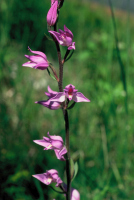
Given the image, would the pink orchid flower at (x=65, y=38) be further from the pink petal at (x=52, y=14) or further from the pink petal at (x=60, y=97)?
the pink petal at (x=60, y=97)

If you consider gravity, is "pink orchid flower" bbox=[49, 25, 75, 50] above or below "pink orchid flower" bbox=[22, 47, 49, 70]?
above

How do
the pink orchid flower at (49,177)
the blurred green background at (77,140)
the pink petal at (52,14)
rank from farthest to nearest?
the blurred green background at (77,140)
the pink orchid flower at (49,177)
the pink petal at (52,14)

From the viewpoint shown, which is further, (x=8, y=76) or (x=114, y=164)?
(x=8, y=76)

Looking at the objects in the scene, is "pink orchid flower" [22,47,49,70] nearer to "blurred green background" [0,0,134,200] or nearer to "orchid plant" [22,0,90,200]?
"orchid plant" [22,0,90,200]

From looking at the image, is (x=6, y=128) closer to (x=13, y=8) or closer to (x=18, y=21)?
(x=18, y=21)

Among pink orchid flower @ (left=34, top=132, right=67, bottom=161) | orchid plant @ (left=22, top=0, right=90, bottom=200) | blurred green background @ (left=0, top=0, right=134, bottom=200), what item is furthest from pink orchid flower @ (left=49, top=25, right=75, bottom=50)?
pink orchid flower @ (left=34, top=132, right=67, bottom=161)

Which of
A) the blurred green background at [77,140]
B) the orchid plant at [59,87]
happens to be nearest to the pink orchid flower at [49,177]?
the orchid plant at [59,87]

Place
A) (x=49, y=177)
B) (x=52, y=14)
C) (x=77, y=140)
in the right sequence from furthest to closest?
(x=77, y=140)
(x=49, y=177)
(x=52, y=14)

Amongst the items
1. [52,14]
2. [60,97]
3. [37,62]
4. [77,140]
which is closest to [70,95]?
[60,97]

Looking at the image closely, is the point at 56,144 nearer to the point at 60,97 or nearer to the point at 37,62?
the point at 60,97

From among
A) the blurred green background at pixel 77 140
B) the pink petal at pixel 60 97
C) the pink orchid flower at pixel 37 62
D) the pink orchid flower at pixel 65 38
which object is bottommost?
the blurred green background at pixel 77 140

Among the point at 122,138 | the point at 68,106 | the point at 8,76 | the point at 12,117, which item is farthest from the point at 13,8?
the point at 68,106
